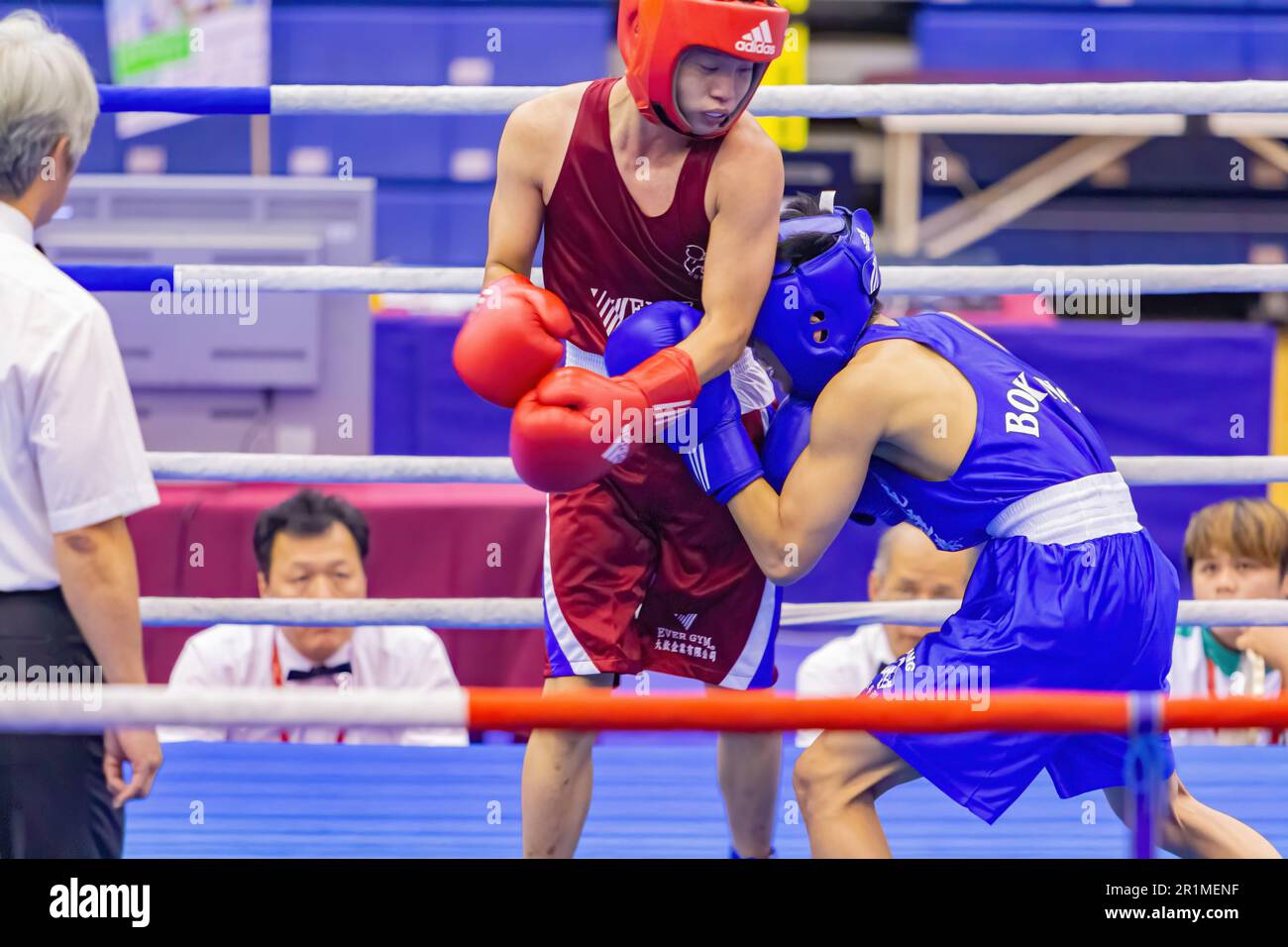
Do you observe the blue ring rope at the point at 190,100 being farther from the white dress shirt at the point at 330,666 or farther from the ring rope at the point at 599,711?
the ring rope at the point at 599,711

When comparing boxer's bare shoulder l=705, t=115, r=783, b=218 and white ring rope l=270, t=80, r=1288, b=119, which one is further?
white ring rope l=270, t=80, r=1288, b=119

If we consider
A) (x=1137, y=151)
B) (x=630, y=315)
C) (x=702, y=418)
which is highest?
(x=1137, y=151)

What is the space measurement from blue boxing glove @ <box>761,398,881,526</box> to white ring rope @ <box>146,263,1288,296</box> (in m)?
0.47

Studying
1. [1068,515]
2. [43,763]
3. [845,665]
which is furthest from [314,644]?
[1068,515]

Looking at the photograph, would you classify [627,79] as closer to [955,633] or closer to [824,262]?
[824,262]

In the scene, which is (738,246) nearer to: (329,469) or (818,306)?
(818,306)

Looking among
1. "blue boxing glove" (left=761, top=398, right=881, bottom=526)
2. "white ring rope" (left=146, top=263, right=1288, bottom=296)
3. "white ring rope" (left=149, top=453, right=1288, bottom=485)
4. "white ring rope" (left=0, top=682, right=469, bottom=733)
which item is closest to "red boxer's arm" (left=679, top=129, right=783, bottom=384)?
"blue boxing glove" (left=761, top=398, right=881, bottom=526)

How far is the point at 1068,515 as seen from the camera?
181cm

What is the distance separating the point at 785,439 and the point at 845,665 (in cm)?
105

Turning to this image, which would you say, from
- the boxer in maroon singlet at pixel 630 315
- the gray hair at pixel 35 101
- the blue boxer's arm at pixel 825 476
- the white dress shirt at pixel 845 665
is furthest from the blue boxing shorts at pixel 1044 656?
the gray hair at pixel 35 101

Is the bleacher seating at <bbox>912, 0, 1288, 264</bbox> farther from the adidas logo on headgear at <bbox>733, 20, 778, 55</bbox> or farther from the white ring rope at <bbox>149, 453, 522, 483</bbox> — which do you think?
the adidas logo on headgear at <bbox>733, 20, 778, 55</bbox>

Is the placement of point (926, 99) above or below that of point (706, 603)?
above

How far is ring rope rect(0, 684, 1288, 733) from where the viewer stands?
116 cm

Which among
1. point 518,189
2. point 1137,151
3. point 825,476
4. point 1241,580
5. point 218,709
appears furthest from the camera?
point 1137,151
